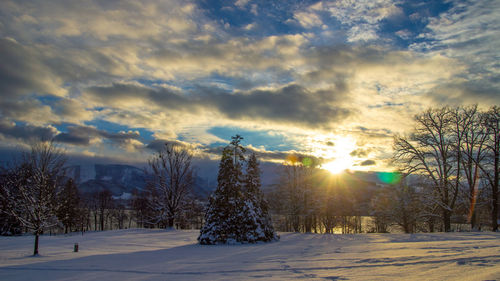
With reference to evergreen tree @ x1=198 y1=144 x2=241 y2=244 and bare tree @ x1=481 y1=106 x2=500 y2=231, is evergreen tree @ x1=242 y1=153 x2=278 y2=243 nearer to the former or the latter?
evergreen tree @ x1=198 y1=144 x2=241 y2=244

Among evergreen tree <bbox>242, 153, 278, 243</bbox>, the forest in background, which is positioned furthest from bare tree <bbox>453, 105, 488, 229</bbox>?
evergreen tree <bbox>242, 153, 278, 243</bbox>

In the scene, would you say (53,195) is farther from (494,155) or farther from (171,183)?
(494,155)

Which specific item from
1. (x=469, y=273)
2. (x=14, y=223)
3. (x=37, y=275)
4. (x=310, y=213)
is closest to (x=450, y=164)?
(x=310, y=213)

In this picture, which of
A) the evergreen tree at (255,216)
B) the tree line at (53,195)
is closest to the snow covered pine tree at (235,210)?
the evergreen tree at (255,216)

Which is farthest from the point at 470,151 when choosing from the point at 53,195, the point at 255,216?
the point at 53,195

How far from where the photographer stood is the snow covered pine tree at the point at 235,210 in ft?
64.3

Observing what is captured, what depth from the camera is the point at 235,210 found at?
20.3 m

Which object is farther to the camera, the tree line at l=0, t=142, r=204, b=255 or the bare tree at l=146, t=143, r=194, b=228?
the bare tree at l=146, t=143, r=194, b=228

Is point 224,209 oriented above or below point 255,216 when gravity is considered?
above

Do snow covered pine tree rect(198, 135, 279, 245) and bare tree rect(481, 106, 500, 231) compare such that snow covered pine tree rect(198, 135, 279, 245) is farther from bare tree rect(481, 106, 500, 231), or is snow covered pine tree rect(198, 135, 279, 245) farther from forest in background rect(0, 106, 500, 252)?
bare tree rect(481, 106, 500, 231)

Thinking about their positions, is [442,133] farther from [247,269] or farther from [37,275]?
[37,275]

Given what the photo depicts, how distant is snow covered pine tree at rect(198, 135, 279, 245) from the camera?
19609 millimetres

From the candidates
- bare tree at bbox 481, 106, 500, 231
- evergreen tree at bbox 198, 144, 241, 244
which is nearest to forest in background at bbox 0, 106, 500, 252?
bare tree at bbox 481, 106, 500, 231

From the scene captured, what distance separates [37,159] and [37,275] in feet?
31.9
